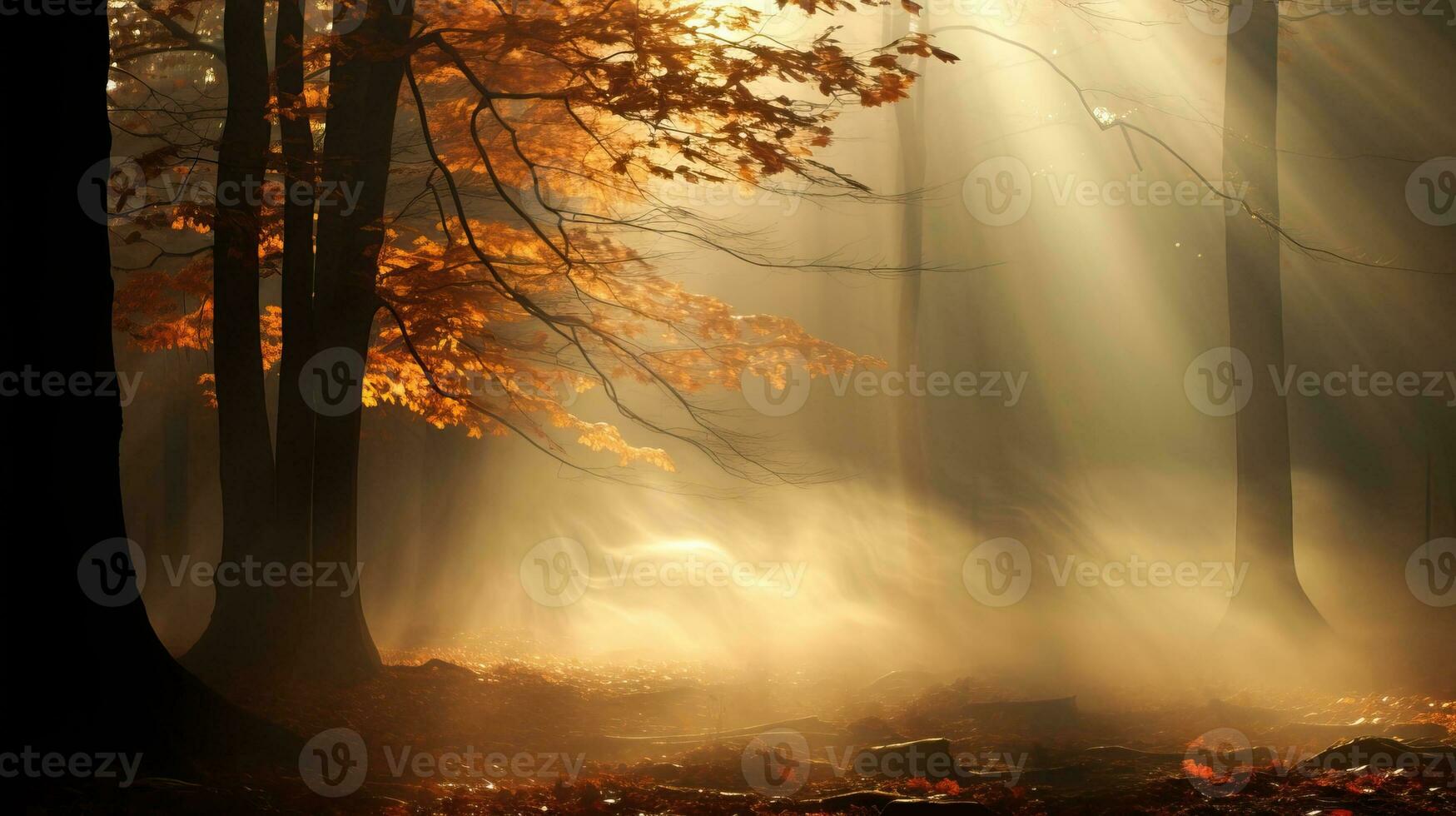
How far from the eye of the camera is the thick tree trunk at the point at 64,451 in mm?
5223

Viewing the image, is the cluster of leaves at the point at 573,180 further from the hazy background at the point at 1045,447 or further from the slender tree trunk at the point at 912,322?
the slender tree trunk at the point at 912,322

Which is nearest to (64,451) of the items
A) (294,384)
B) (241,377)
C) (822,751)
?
(294,384)

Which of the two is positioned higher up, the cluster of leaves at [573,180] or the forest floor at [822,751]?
the cluster of leaves at [573,180]

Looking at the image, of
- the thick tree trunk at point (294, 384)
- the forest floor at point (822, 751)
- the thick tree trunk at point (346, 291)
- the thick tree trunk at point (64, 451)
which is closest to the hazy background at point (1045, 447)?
the forest floor at point (822, 751)

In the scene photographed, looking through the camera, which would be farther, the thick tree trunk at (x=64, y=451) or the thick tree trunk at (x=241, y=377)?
the thick tree trunk at (x=241, y=377)

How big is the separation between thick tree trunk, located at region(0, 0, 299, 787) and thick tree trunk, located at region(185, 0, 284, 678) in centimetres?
439

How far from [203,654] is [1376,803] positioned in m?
9.76

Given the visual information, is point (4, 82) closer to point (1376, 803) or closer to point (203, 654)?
point (203, 654)

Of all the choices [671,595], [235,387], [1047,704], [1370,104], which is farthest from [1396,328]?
[235,387]

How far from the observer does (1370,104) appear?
17547 mm

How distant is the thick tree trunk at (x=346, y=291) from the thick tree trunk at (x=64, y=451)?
4295 mm

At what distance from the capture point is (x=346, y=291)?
10188mm

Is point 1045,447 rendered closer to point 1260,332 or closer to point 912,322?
point 912,322

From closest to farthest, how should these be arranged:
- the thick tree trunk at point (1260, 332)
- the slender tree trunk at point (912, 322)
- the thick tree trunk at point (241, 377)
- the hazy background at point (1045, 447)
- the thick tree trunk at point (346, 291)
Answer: the thick tree trunk at point (241, 377) → the thick tree trunk at point (346, 291) → the thick tree trunk at point (1260, 332) → the hazy background at point (1045, 447) → the slender tree trunk at point (912, 322)
